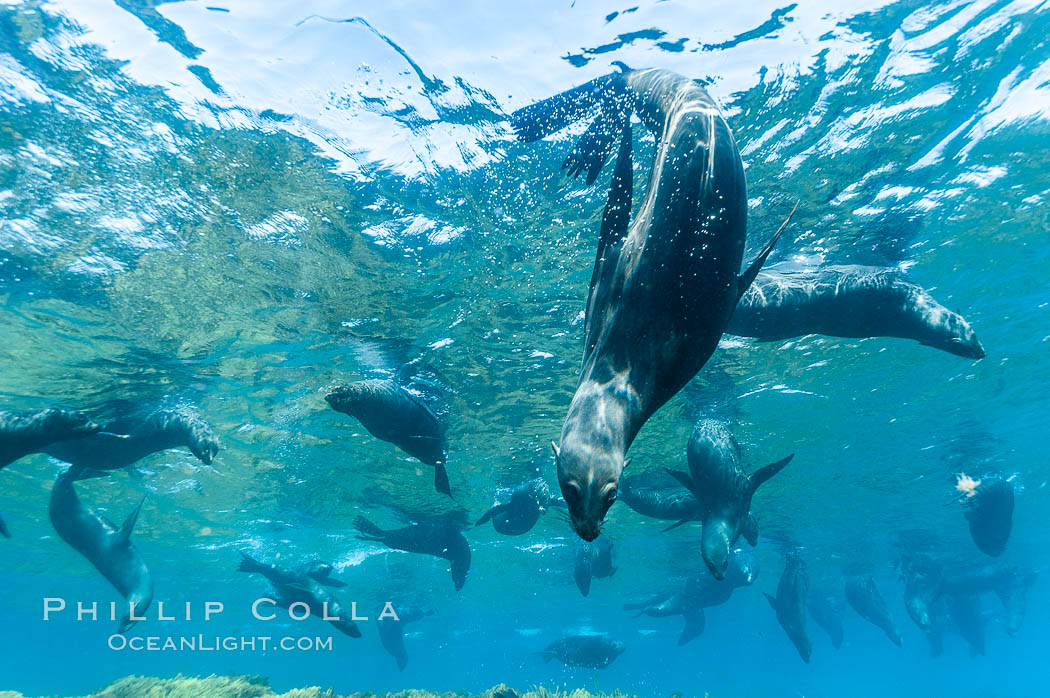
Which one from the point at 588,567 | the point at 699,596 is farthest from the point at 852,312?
the point at 699,596

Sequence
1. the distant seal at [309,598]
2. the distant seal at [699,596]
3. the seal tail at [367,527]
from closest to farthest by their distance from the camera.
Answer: the seal tail at [367,527] < the distant seal at [309,598] < the distant seal at [699,596]

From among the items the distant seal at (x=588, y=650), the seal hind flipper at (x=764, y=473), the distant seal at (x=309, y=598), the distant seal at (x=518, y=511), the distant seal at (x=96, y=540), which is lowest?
the distant seal at (x=588, y=650)

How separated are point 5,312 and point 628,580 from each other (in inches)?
1417

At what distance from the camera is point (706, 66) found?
21.4ft

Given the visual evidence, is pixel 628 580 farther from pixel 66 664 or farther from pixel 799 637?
pixel 66 664

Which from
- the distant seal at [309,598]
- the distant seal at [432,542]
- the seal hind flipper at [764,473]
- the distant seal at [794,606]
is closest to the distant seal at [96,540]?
the distant seal at [309,598]

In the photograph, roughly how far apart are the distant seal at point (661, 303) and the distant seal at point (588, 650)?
2356cm

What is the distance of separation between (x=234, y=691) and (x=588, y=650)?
15372 millimetres

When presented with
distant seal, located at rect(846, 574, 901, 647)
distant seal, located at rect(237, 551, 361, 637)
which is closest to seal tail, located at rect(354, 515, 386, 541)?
distant seal, located at rect(237, 551, 361, 637)

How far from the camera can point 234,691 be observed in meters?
11.4

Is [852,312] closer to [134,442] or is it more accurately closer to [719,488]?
[719,488]

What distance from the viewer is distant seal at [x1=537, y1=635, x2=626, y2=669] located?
22078mm

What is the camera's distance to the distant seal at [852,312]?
5883 millimetres

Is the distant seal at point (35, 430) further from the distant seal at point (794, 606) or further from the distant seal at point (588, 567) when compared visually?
the distant seal at point (794, 606)
